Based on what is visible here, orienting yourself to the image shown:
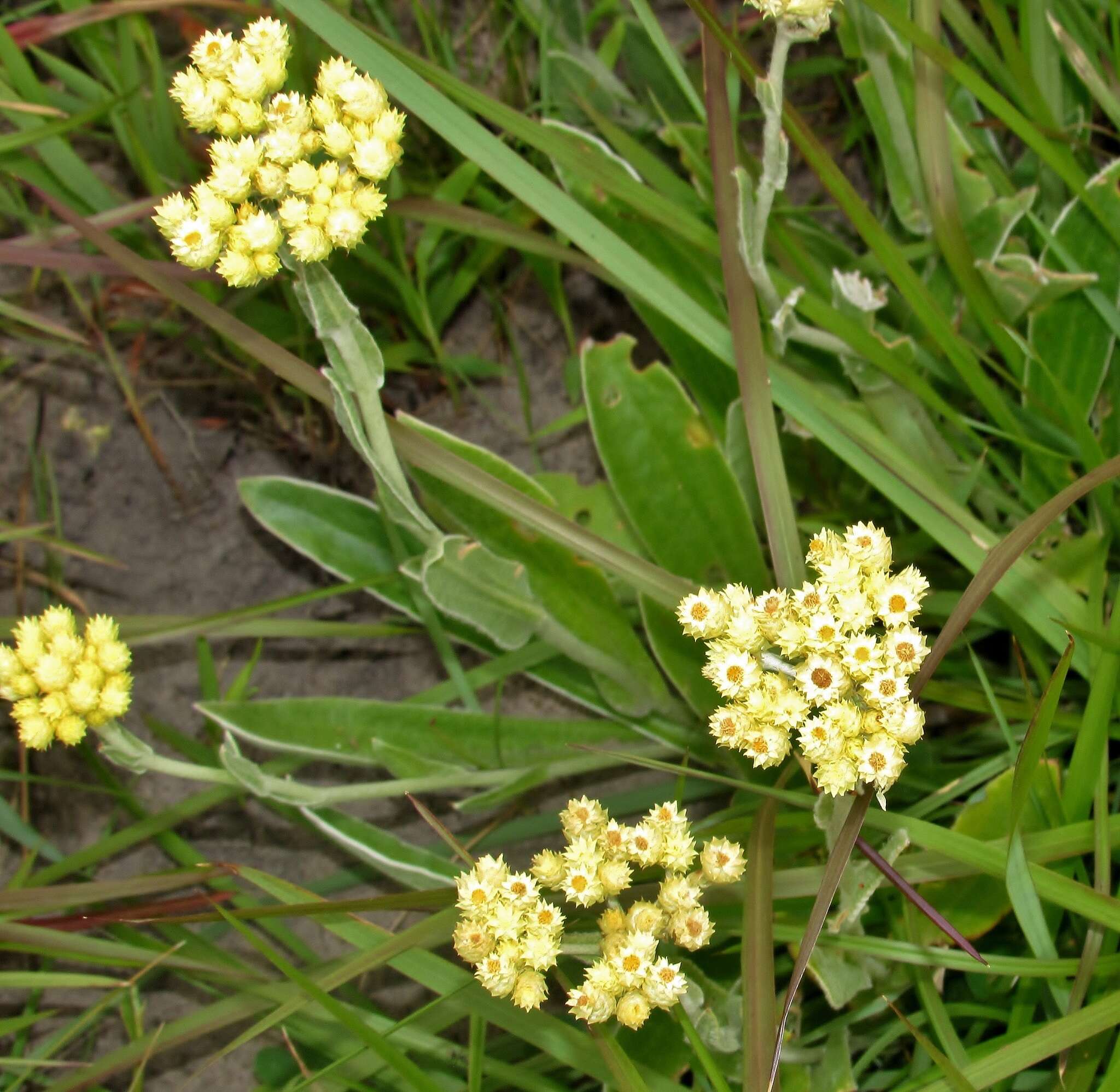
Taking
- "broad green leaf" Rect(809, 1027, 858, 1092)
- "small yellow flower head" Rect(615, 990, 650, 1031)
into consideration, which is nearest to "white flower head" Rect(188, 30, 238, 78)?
"small yellow flower head" Rect(615, 990, 650, 1031)

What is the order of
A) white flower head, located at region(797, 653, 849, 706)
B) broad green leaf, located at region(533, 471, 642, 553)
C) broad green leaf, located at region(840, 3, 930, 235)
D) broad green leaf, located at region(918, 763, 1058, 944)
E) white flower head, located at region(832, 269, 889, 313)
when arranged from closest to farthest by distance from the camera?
white flower head, located at region(797, 653, 849, 706) < broad green leaf, located at region(918, 763, 1058, 944) < white flower head, located at region(832, 269, 889, 313) < broad green leaf, located at region(840, 3, 930, 235) < broad green leaf, located at region(533, 471, 642, 553)

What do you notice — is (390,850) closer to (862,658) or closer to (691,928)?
(691,928)

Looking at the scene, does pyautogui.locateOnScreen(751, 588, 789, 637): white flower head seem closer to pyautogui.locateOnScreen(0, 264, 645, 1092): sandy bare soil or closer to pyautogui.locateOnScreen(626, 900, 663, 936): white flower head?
pyautogui.locateOnScreen(626, 900, 663, 936): white flower head

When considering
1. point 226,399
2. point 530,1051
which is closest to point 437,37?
point 226,399

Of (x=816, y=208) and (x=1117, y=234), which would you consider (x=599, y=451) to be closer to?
(x=816, y=208)

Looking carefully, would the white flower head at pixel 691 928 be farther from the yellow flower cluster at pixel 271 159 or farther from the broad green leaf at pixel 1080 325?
the broad green leaf at pixel 1080 325

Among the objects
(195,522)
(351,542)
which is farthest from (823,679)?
(195,522)
